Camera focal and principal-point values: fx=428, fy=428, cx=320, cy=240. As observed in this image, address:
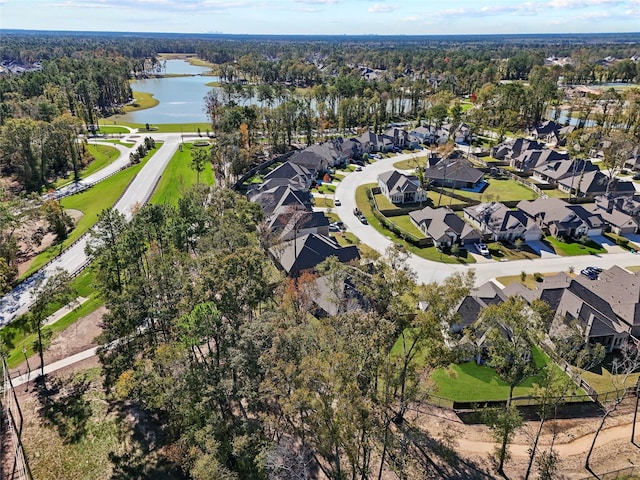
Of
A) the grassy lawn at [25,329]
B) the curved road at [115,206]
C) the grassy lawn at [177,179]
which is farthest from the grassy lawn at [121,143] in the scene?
the grassy lawn at [25,329]

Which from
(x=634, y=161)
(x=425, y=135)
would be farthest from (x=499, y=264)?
(x=425, y=135)

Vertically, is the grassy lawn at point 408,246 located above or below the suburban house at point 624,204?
below

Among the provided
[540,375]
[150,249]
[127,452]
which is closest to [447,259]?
[540,375]

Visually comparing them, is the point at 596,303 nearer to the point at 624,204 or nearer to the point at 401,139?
the point at 624,204

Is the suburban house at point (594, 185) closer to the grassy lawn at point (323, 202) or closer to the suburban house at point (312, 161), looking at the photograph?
the grassy lawn at point (323, 202)

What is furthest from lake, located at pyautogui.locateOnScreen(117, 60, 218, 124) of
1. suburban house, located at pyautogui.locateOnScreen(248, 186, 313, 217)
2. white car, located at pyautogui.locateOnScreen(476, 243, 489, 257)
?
white car, located at pyautogui.locateOnScreen(476, 243, 489, 257)

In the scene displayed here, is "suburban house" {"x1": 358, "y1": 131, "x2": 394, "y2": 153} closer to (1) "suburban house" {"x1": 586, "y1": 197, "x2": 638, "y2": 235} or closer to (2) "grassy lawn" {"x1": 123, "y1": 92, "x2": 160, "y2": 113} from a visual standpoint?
(1) "suburban house" {"x1": 586, "y1": 197, "x2": 638, "y2": 235}

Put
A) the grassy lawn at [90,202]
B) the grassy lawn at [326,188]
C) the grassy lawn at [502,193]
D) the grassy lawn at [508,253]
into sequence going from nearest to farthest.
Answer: the grassy lawn at [508,253] < the grassy lawn at [90,202] < the grassy lawn at [502,193] < the grassy lawn at [326,188]
